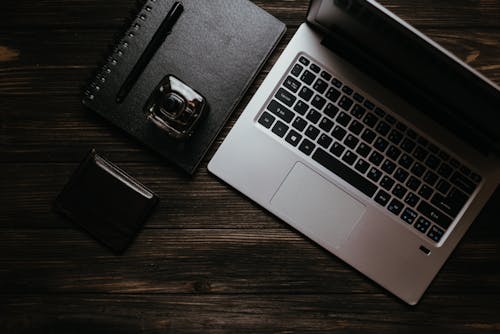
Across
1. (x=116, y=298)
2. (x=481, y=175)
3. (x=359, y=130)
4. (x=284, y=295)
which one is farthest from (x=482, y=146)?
(x=116, y=298)

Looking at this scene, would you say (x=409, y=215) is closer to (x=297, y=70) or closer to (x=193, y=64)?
(x=297, y=70)

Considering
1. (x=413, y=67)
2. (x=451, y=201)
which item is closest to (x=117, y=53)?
(x=413, y=67)

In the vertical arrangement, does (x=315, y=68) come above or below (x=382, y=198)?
above

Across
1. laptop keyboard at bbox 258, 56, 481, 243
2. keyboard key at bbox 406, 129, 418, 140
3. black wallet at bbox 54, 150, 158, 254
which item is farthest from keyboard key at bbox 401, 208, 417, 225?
black wallet at bbox 54, 150, 158, 254

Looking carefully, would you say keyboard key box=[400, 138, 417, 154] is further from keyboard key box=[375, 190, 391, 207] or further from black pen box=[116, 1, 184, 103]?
black pen box=[116, 1, 184, 103]

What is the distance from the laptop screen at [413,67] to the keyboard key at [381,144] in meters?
0.07

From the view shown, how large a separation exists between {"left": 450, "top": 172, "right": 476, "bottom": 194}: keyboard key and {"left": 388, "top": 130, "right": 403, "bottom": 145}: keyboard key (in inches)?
3.6

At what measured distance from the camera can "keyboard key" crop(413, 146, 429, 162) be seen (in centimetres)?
76

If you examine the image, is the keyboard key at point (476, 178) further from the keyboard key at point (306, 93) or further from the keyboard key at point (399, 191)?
the keyboard key at point (306, 93)

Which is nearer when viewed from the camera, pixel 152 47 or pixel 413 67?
pixel 413 67

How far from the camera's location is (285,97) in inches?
30.4

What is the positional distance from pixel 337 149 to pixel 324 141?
22 mm

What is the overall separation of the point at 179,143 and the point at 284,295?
0.92 ft

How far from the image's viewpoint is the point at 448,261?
0.79 m
